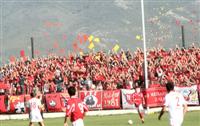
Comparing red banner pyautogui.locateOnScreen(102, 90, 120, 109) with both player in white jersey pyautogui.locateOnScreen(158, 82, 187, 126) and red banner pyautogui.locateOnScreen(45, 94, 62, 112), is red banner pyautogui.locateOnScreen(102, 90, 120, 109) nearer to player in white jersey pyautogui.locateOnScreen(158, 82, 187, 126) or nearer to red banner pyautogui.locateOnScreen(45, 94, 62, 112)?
red banner pyautogui.locateOnScreen(45, 94, 62, 112)

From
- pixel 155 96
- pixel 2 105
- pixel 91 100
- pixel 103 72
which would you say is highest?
pixel 103 72

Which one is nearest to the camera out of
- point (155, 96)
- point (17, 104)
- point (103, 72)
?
point (155, 96)

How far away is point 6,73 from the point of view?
4991cm

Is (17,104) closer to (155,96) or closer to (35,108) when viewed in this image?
(155,96)

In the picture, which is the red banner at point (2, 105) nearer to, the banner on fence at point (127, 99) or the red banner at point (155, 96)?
the banner on fence at point (127, 99)

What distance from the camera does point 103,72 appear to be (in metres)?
46.9

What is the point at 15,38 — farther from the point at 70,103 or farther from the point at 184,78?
the point at 70,103

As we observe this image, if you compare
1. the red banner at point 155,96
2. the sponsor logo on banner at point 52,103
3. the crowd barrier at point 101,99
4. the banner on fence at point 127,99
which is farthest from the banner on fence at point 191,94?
the sponsor logo on banner at point 52,103

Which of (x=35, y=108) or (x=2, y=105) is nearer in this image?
(x=35, y=108)

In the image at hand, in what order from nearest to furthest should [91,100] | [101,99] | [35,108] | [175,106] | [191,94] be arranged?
[175,106] < [35,108] < [191,94] < [91,100] < [101,99]

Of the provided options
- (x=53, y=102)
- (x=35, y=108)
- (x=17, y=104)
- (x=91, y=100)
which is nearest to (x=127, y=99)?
(x=91, y=100)

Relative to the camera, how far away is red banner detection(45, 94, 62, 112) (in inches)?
1750

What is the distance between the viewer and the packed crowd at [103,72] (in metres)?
45.3

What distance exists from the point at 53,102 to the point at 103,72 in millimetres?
4177
